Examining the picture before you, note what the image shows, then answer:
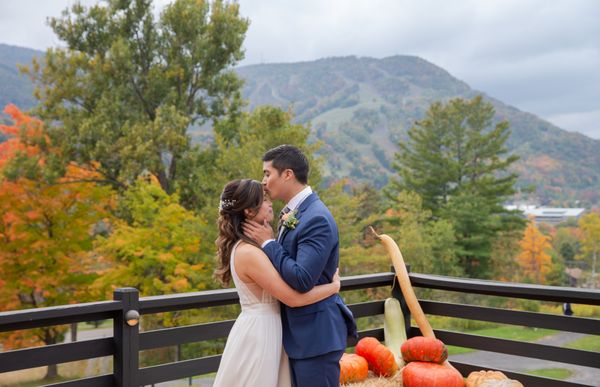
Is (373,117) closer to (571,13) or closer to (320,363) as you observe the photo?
(571,13)

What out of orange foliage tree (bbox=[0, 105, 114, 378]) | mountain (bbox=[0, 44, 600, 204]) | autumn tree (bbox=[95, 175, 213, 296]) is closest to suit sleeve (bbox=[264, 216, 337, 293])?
autumn tree (bbox=[95, 175, 213, 296])

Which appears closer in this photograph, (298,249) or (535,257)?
(298,249)

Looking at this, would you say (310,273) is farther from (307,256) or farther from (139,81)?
(139,81)

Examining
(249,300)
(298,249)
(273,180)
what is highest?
(273,180)

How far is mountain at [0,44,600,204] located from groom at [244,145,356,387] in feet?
114

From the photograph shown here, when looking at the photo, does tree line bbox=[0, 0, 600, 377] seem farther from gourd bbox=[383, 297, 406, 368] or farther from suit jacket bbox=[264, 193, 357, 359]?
suit jacket bbox=[264, 193, 357, 359]

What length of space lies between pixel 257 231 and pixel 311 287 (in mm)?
336

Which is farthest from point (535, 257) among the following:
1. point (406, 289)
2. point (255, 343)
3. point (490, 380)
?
point (255, 343)

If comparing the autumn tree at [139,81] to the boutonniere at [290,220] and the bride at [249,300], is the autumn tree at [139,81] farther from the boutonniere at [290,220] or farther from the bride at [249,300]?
the boutonniere at [290,220]

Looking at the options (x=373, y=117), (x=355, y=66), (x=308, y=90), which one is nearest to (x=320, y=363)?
(x=373, y=117)

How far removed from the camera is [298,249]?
2.54 metres

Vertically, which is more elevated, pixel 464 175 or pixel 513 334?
pixel 464 175

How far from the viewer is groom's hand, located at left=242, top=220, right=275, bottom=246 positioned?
8.59ft

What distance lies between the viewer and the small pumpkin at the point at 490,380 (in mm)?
4082
